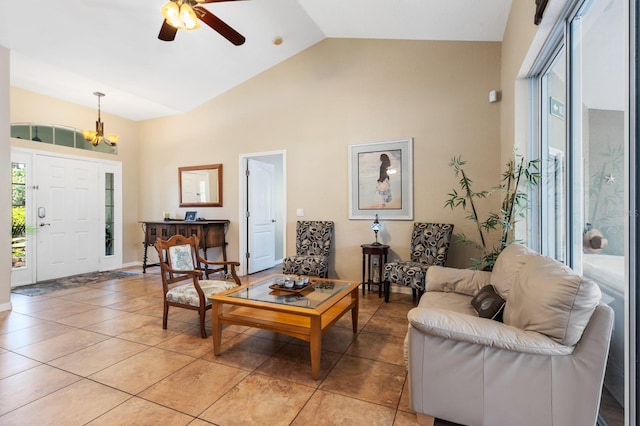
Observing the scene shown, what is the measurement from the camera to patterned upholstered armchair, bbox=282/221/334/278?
4.26 meters

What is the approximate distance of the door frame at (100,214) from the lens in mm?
4797

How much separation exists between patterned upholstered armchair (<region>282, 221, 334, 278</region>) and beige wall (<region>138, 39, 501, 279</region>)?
187 mm

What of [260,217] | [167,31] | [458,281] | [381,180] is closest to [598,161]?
[458,281]

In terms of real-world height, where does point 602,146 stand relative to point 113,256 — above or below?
above

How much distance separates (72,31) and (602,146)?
5.07 m

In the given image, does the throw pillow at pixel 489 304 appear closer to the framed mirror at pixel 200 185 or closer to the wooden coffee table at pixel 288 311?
the wooden coffee table at pixel 288 311

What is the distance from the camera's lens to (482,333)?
1485 mm

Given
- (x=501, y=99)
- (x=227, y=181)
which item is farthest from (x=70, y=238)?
(x=501, y=99)

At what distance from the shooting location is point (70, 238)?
5.41m

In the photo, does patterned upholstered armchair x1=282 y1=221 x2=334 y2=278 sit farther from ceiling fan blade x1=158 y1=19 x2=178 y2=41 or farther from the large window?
the large window

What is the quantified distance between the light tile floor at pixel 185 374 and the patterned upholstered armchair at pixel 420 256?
445mm

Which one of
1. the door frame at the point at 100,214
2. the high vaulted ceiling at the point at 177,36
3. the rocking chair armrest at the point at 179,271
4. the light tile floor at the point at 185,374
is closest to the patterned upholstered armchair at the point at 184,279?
the rocking chair armrest at the point at 179,271

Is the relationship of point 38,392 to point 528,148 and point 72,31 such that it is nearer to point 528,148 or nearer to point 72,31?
point 72,31

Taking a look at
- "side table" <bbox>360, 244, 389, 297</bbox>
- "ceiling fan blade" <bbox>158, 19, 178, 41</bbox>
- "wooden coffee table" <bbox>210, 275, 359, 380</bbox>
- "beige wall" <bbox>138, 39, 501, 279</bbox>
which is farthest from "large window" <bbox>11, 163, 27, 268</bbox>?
"side table" <bbox>360, 244, 389, 297</bbox>
